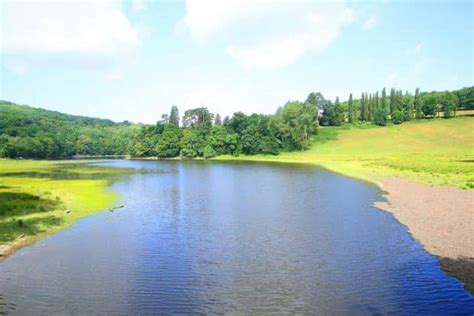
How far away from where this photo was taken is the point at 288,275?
19859mm

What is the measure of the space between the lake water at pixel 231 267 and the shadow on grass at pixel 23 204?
207 inches

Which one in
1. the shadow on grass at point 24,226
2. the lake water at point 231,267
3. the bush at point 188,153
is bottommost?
the lake water at point 231,267

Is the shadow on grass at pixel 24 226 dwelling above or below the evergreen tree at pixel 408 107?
below

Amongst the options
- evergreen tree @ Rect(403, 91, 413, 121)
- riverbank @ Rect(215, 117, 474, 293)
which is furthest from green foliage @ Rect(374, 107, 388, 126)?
riverbank @ Rect(215, 117, 474, 293)

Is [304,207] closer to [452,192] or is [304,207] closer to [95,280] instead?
[452,192]

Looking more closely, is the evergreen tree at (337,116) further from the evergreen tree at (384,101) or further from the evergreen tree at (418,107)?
the evergreen tree at (418,107)

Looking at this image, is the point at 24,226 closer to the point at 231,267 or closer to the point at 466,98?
the point at 231,267

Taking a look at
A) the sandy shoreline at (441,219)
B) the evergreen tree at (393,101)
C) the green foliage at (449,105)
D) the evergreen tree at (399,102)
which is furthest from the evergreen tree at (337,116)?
the sandy shoreline at (441,219)

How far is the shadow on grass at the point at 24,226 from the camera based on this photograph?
2677cm

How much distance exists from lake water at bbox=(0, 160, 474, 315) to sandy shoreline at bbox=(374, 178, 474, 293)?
3.18ft

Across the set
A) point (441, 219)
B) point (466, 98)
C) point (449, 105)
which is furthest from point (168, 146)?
point (441, 219)

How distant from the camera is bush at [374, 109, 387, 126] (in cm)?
17588

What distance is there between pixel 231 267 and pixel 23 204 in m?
23.4

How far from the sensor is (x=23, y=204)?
119 feet
